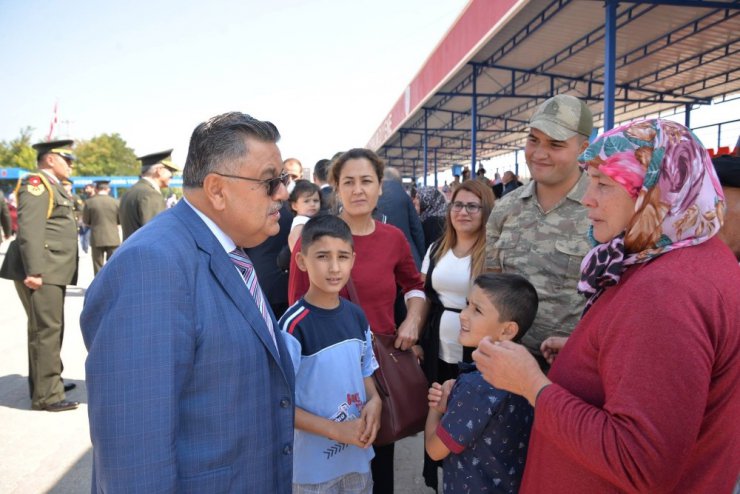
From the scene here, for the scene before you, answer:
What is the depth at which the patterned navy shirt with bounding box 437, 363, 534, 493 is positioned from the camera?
5.17ft

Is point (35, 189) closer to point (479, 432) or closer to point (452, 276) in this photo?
point (452, 276)

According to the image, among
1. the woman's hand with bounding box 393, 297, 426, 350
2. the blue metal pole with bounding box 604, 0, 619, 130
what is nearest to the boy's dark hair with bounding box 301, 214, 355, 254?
the woman's hand with bounding box 393, 297, 426, 350

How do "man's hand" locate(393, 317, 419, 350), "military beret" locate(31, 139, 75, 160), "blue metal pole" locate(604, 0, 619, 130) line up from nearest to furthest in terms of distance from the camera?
1. "man's hand" locate(393, 317, 419, 350)
2. "military beret" locate(31, 139, 75, 160)
3. "blue metal pole" locate(604, 0, 619, 130)

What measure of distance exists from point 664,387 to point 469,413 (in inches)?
30.5

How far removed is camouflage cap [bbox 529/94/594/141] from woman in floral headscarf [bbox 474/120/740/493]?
1015 mm

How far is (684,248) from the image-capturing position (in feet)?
3.38

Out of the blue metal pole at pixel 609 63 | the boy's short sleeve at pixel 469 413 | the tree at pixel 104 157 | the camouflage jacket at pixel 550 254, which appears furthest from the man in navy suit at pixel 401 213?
the tree at pixel 104 157

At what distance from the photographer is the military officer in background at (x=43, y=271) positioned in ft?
12.7

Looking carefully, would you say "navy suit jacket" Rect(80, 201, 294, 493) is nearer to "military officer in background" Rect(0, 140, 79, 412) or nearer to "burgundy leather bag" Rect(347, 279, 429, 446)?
"burgundy leather bag" Rect(347, 279, 429, 446)

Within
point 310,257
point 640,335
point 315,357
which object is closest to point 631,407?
point 640,335

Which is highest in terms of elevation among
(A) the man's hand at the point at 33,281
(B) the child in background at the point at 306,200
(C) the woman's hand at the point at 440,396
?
(B) the child in background at the point at 306,200

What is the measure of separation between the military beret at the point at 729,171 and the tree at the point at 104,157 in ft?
225

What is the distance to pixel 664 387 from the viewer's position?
2.99 feet

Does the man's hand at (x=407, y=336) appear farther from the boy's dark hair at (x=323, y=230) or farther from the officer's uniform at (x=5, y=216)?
the officer's uniform at (x=5, y=216)
